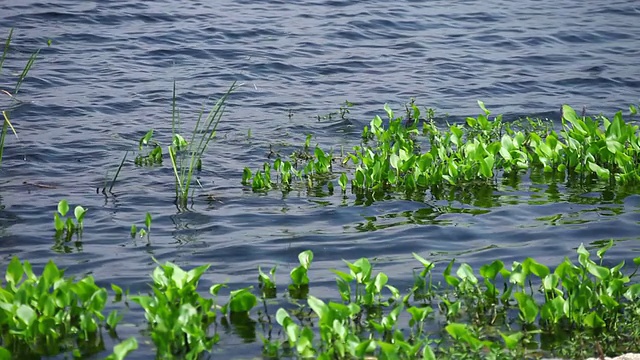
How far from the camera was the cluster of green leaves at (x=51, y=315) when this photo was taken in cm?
461

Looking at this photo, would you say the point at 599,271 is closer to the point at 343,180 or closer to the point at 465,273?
the point at 465,273

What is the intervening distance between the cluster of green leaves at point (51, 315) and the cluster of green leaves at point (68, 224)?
4.36 ft

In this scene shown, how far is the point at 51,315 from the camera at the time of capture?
183 inches

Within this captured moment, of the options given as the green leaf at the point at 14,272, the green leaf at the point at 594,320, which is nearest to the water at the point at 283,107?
the green leaf at the point at 14,272

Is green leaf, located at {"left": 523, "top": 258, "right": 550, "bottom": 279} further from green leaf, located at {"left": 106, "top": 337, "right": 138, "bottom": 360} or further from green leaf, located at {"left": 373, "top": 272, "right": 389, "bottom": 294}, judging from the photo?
green leaf, located at {"left": 106, "top": 337, "right": 138, "bottom": 360}

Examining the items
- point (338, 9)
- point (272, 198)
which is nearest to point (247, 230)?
point (272, 198)

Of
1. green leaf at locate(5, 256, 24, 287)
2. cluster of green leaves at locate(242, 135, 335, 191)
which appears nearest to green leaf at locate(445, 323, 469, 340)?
green leaf at locate(5, 256, 24, 287)

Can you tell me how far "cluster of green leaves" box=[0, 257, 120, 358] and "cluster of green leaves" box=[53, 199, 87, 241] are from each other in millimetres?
1330

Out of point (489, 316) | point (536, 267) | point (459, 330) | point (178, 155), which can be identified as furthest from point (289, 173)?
point (459, 330)

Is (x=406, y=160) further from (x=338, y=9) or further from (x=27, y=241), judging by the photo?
(x=338, y=9)

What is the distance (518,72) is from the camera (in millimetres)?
11977

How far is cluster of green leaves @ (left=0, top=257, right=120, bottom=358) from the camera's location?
461cm

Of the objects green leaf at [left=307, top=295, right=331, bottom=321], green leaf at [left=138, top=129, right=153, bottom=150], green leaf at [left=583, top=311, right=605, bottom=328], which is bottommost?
green leaf at [left=583, top=311, right=605, bottom=328]

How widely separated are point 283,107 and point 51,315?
234 inches
